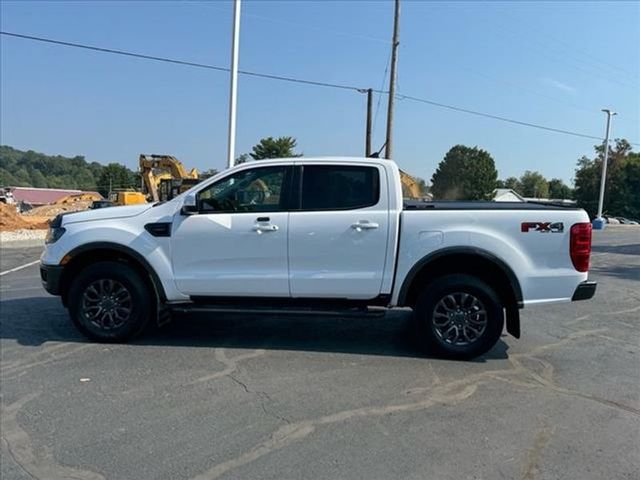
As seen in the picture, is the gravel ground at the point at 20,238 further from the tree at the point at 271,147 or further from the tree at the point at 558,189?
the tree at the point at 558,189

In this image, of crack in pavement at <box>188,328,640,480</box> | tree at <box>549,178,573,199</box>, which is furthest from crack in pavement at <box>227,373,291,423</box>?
tree at <box>549,178,573,199</box>

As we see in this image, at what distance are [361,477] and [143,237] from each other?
3.42 m

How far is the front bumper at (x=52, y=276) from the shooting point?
5402 mm

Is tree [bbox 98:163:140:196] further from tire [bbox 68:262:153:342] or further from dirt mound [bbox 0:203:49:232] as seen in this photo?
tire [bbox 68:262:153:342]

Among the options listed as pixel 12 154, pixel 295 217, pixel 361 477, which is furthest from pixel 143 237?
pixel 12 154

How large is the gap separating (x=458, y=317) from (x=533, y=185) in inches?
5175

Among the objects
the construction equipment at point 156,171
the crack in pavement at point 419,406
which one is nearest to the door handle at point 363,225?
the crack in pavement at point 419,406

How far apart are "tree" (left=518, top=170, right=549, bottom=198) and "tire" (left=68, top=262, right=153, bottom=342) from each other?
407 feet

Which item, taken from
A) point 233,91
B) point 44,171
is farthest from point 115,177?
point 233,91

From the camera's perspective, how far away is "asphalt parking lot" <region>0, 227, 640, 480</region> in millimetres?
3176

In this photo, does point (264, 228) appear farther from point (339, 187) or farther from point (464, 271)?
point (464, 271)

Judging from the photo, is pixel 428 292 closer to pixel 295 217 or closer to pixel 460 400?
pixel 460 400

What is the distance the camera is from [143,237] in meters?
5.30

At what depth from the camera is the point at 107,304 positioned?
213 inches
